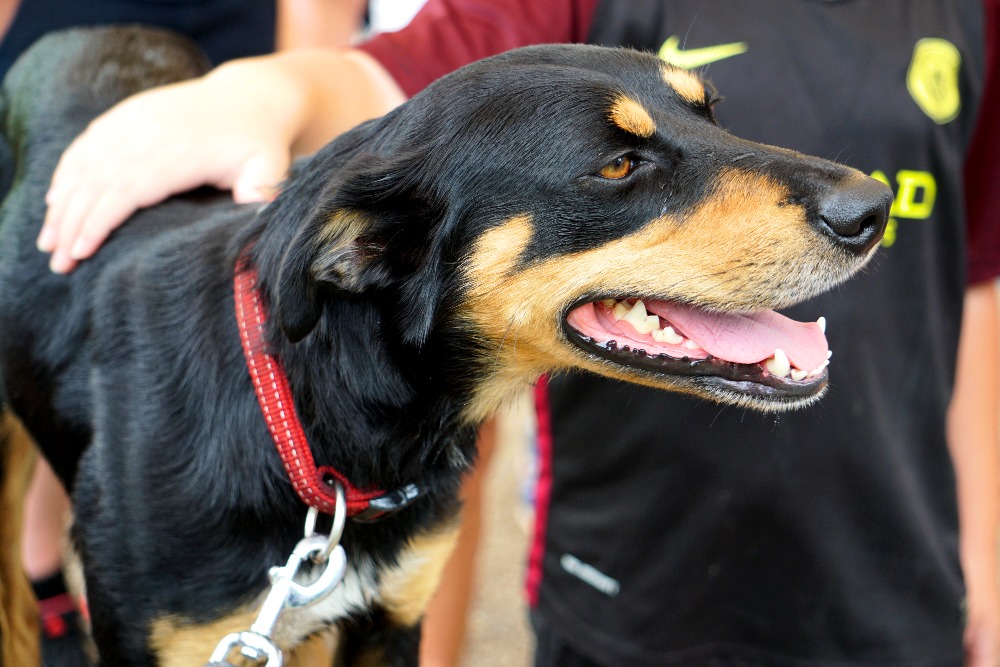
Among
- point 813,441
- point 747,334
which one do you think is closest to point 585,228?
point 747,334

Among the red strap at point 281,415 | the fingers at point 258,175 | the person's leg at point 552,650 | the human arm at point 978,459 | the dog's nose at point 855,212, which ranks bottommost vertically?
the person's leg at point 552,650

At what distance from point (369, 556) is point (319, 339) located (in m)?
0.52

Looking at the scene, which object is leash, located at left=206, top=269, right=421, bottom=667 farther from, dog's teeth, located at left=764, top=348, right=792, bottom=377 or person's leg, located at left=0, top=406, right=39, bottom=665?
person's leg, located at left=0, top=406, right=39, bottom=665

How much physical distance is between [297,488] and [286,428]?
0.38ft

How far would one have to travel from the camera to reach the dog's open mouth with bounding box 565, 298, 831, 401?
5.94 ft

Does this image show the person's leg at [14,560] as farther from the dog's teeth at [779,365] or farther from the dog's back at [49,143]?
the dog's teeth at [779,365]

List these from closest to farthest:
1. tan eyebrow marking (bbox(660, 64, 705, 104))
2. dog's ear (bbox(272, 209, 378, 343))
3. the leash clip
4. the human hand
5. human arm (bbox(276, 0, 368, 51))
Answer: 1. the leash clip
2. dog's ear (bbox(272, 209, 378, 343))
3. tan eyebrow marking (bbox(660, 64, 705, 104))
4. the human hand
5. human arm (bbox(276, 0, 368, 51))

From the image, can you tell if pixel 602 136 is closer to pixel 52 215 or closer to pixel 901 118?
pixel 901 118

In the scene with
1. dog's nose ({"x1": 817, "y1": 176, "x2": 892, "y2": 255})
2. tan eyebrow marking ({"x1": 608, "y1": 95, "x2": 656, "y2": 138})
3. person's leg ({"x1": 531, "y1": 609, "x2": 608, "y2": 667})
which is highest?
tan eyebrow marking ({"x1": 608, "y1": 95, "x2": 656, "y2": 138})

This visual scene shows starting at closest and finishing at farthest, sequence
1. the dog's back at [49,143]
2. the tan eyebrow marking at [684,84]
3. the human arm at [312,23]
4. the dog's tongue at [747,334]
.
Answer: the dog's tongue at [747,334] < the tan eyebrow marking at [684,84] < the dog's back at [49,143] < the human arm at [312,23]

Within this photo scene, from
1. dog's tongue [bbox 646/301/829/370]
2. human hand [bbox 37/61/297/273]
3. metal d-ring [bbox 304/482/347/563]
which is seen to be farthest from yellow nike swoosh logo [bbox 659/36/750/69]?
metal d-ring [bbox 304/482/347/563]

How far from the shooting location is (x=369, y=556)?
2.13 m

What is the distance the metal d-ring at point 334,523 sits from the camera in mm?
1789

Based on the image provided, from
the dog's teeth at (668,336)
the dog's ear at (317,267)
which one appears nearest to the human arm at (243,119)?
the dog's ear at (317,267)
